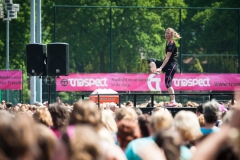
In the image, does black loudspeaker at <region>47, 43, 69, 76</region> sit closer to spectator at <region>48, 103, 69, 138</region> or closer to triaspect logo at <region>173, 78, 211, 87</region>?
triaspect logo at <region>173, 78, 211, 87</region>

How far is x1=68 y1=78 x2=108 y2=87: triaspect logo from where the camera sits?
27.9 m

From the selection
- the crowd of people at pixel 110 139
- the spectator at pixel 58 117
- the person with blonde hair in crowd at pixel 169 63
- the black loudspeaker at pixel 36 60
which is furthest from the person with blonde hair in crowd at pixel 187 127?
the black loudspeaker at pixel 36 60

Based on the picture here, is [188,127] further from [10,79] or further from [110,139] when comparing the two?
[10,79]

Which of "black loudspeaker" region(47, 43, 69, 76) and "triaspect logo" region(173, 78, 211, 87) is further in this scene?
"triaspect logo" region(173, 78, 211, 87)

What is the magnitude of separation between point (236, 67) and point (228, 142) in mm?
35187

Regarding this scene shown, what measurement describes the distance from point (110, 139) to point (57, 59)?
12407 mm

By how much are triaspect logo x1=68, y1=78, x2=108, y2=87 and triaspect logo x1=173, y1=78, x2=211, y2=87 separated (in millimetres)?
2605

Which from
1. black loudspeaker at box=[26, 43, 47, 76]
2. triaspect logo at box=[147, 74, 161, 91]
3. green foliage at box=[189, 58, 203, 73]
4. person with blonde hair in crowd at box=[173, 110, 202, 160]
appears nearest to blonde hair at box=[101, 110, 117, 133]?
person with blonde hair in crowd at box=[173, 110, 202, 160]

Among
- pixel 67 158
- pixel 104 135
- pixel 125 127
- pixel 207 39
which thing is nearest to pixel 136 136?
pixel 125 127

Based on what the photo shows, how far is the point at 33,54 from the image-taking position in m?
18.7

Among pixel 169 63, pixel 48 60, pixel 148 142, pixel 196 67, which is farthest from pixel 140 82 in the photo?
pixel 148 142

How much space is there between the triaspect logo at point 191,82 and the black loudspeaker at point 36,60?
10.00 metres

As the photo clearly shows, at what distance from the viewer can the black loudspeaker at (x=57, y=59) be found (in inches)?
722

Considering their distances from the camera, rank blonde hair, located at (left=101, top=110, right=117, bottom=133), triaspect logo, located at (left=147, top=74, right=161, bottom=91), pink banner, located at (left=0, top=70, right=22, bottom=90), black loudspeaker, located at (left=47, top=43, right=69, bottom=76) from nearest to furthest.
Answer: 1. blonde hair, located at (left=101, top=110, right=117, bottom=133)
2. black loudspeaker, located at (left=47, top=43, right=69, bottom=76)
3. triaspect logo, located at (left=147, top=74, right=161, bottom=91)
4. pink banner, located at (left=0, top=70, right=22, bottom=90)
